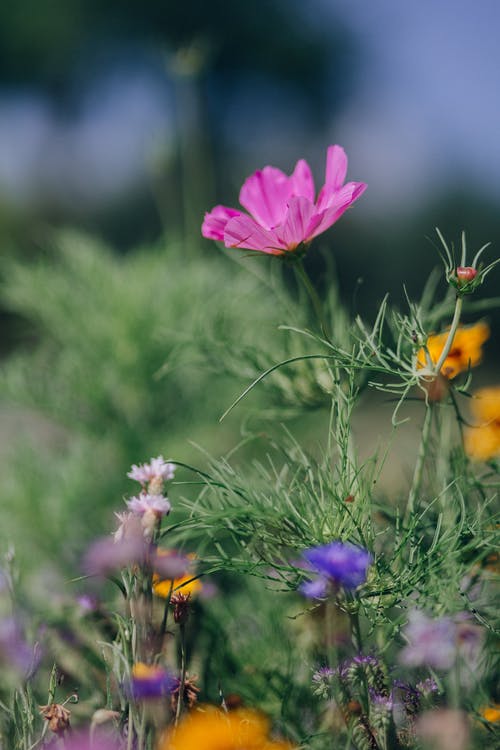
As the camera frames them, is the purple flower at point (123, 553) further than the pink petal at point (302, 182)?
No

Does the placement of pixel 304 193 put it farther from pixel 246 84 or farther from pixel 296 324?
pixel 246 84

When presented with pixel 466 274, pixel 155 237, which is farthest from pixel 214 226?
pixel 155 237

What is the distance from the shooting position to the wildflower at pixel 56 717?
41cm

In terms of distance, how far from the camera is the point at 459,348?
22.4 inches

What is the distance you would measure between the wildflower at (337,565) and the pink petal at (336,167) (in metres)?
0.22

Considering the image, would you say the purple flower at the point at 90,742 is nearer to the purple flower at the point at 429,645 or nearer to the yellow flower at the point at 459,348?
the purple flower at the point at 429,645

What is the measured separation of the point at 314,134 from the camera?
548cm

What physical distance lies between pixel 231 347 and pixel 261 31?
578cm

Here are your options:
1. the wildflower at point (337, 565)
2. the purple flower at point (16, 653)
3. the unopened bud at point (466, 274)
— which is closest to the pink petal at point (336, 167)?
the unopened bud at point (466, 274)

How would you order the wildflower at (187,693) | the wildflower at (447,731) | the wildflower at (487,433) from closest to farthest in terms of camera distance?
→ the wildflower at (447,731) → the wildflower at (187,693) → the wildflower at (487,433)

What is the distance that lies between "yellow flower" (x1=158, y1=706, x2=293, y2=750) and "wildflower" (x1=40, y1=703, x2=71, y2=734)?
6cm

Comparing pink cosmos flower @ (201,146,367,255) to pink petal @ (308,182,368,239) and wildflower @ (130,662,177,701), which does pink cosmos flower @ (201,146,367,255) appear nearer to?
pink petal @ (308,182,368,239)

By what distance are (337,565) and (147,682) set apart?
0.10m

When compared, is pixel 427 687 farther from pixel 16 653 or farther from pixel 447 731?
pixel 16 653
